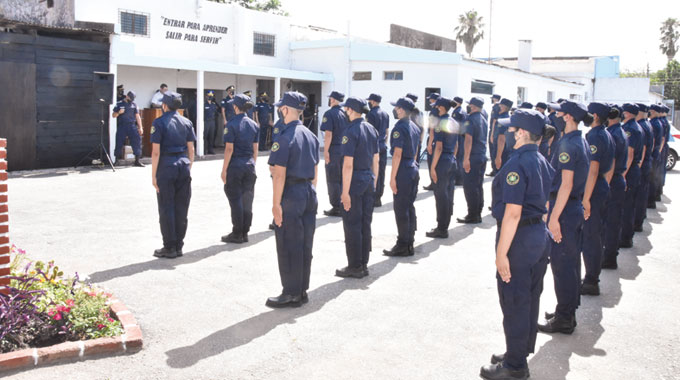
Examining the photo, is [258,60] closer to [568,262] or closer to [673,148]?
[673,148]

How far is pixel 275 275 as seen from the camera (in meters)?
6.62

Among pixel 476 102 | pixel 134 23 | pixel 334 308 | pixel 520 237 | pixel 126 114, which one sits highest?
pixel 134 23

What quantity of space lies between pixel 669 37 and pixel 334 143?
2483 inches

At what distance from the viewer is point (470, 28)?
174ft

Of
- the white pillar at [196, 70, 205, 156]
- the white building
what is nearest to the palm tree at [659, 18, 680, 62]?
the white building

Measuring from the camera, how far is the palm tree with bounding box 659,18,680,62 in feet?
198

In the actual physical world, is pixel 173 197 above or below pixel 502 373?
above

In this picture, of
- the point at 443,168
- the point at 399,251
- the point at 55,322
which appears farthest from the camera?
the point at 443,168

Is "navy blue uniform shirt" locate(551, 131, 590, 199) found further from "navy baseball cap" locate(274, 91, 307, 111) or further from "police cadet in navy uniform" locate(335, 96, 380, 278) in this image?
"navy baseball cap" locate(274, 91, 307, 111)

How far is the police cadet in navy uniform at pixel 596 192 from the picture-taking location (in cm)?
621

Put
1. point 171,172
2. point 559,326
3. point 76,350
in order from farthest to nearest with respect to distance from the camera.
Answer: point 171,172, point 559,326, point 76,350

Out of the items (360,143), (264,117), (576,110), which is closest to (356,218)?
(360,143)

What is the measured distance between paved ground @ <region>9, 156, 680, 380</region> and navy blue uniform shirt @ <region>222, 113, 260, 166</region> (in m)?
1.19

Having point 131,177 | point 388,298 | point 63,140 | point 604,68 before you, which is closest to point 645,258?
point 388,298
